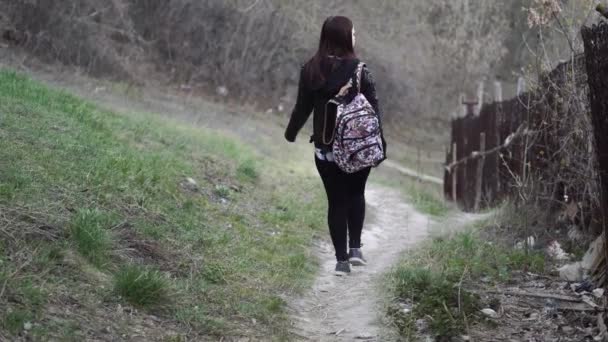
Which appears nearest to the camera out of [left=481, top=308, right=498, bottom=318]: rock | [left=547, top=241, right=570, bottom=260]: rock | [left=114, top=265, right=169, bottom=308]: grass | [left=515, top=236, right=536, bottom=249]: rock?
[left=114, top=265, right=169, bottom=308]: grass

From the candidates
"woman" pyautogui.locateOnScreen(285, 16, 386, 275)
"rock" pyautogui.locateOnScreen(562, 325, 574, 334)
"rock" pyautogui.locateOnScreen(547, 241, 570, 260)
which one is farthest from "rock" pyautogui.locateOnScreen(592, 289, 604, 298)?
"woman" pyautogui.locateOnScreen(285, 16, 386, 275)

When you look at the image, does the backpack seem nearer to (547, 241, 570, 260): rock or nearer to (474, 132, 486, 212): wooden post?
(547, 241, 570, 260): rock

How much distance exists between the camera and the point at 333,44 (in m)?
5.44

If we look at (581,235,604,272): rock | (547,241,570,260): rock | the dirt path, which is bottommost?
the dirt path

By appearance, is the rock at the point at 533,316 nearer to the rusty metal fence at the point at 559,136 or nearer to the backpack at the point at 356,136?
the rusty metal fence at the point at 559,136

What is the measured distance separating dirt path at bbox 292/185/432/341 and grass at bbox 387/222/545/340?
17cm

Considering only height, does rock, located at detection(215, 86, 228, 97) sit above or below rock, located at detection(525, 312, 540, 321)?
below

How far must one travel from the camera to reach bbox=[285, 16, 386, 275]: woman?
211 inches

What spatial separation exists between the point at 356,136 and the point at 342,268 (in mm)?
1080

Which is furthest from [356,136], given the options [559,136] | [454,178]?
[454,178]

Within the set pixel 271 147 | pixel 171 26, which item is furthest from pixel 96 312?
pixel 171 26

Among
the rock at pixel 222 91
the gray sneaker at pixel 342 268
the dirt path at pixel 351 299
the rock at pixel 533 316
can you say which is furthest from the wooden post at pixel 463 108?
the rock at pixel 222 91

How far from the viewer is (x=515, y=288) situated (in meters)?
4.95

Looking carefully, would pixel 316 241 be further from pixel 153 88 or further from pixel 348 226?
pixel 153 88
